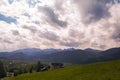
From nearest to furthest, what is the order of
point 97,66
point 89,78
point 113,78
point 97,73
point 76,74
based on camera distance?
point 113,78 → point 89,78 → point 97,73 → point 76,74 → point 97,66

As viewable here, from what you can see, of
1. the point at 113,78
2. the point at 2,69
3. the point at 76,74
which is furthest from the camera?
the point at 2,69

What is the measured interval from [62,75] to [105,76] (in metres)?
12.0

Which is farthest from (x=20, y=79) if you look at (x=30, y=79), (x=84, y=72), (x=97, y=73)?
(x=97, y=73)

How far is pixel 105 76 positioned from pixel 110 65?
9.86m

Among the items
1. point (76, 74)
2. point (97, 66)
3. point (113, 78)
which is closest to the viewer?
point (113, 78)

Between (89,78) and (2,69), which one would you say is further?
(2,69)

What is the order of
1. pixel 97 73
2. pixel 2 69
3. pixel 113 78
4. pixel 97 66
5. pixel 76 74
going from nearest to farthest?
pixel 113 78
pixel 97 73
pixel 76 74
pixel 97 66
pixel 2 69

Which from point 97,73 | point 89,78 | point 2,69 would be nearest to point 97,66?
point 97,73

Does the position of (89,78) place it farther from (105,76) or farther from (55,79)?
(55,79)

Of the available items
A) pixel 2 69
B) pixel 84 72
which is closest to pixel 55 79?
pixel 84 72

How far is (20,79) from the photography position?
5978 cm

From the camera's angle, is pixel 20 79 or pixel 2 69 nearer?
pixel 20 79

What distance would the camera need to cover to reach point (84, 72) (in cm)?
5350

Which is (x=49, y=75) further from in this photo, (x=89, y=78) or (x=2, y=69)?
(x=2, y=69)
